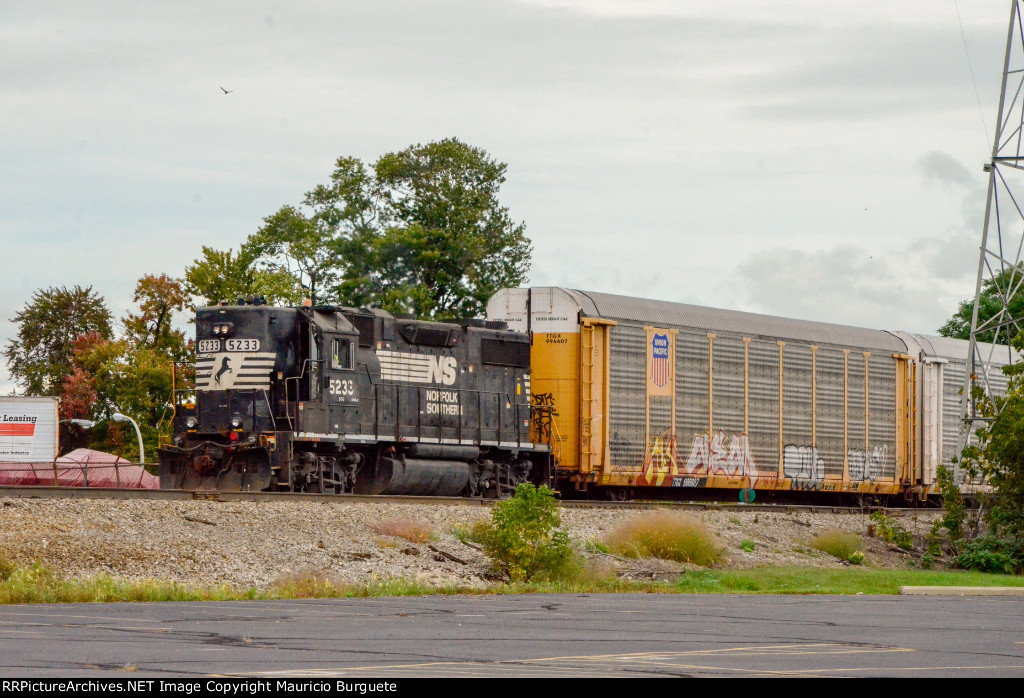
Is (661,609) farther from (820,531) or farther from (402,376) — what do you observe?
(820,531)

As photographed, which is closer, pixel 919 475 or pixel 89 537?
pixel 89 537

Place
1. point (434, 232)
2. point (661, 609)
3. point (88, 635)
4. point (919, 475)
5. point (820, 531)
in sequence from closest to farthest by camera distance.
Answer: point (88, 635)
point (661, 609)
point (820, 531)
point (919, 475)
point (434, 232)

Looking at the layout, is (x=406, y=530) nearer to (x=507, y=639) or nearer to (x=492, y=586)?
(x=492, y=586)

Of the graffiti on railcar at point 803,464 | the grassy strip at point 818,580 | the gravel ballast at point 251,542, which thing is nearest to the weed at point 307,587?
the gravel ballast at point 251,542

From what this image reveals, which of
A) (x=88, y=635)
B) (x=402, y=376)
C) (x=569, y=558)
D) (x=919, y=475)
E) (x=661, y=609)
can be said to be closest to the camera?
(x=88, y=635)

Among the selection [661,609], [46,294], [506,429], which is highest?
[46,294]

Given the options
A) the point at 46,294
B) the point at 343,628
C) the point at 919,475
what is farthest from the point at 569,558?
the point at 46,294

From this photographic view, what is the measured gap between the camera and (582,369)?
2945 cm

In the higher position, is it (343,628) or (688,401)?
(688,401)

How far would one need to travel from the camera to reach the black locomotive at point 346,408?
84.0 ft

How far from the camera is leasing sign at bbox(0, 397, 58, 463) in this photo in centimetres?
4459

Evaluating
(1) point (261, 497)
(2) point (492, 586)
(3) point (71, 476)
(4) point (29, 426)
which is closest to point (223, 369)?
(1) point (261, 497)

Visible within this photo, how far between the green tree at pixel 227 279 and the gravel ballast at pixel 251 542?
33500 mm

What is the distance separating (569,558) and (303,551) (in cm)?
417
